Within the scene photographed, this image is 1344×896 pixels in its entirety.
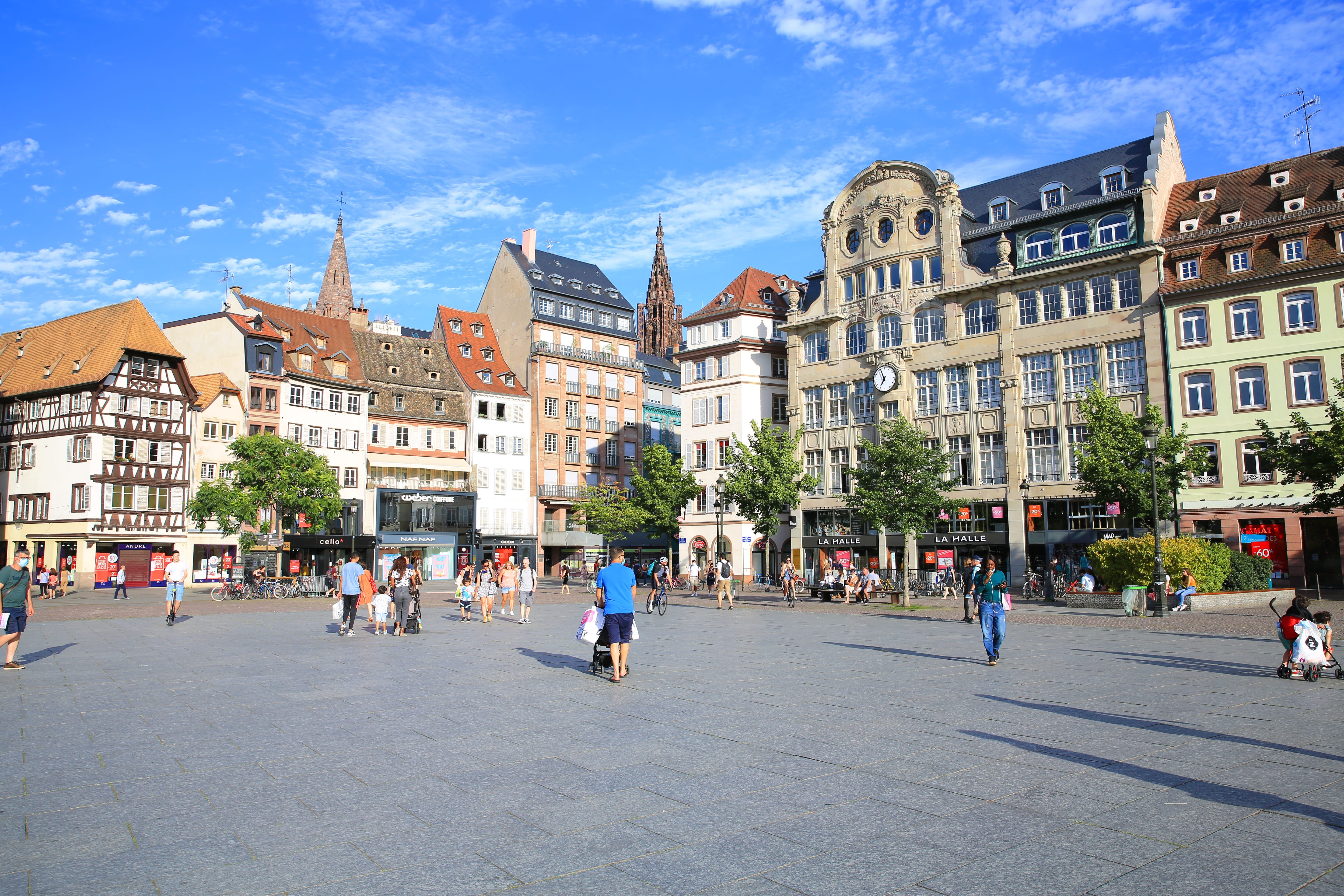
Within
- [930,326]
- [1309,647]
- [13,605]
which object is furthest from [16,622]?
[930,326]

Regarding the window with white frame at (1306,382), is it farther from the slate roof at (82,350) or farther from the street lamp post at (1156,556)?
the slate roof at (82,350)

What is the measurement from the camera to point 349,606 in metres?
20.7

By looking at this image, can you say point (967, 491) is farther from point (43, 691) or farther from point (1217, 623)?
point (43, 691)

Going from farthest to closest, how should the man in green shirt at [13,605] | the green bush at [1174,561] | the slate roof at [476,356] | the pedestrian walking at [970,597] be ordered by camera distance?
1. the slate roof at [476,356]
2. the green bush at [1174,561]
3. the pedestrian walking at [970,597]
4. the man in green shirt at [13,605]

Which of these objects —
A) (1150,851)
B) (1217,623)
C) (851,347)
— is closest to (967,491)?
(851,347)

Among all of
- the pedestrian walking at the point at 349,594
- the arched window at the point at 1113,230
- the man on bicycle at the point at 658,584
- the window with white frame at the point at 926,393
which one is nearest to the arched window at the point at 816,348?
the window with white frame at the point at 926,393

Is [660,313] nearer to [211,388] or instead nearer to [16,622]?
[211,388]

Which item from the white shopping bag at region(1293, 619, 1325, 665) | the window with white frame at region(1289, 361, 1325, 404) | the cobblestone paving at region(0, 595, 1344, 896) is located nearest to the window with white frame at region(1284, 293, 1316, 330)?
the window with white frame at region(1289, 361, 1325, 404)

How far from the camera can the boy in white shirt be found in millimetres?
20953

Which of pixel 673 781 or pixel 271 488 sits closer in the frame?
pixel 673 781

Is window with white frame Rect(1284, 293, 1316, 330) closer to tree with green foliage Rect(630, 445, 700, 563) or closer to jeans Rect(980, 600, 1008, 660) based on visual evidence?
tree with green foliage Rect(630, 445, 700, 563)

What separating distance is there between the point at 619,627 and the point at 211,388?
5139cm

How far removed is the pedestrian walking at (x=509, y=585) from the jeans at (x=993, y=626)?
49.1 ft

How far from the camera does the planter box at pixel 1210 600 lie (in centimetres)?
2783
